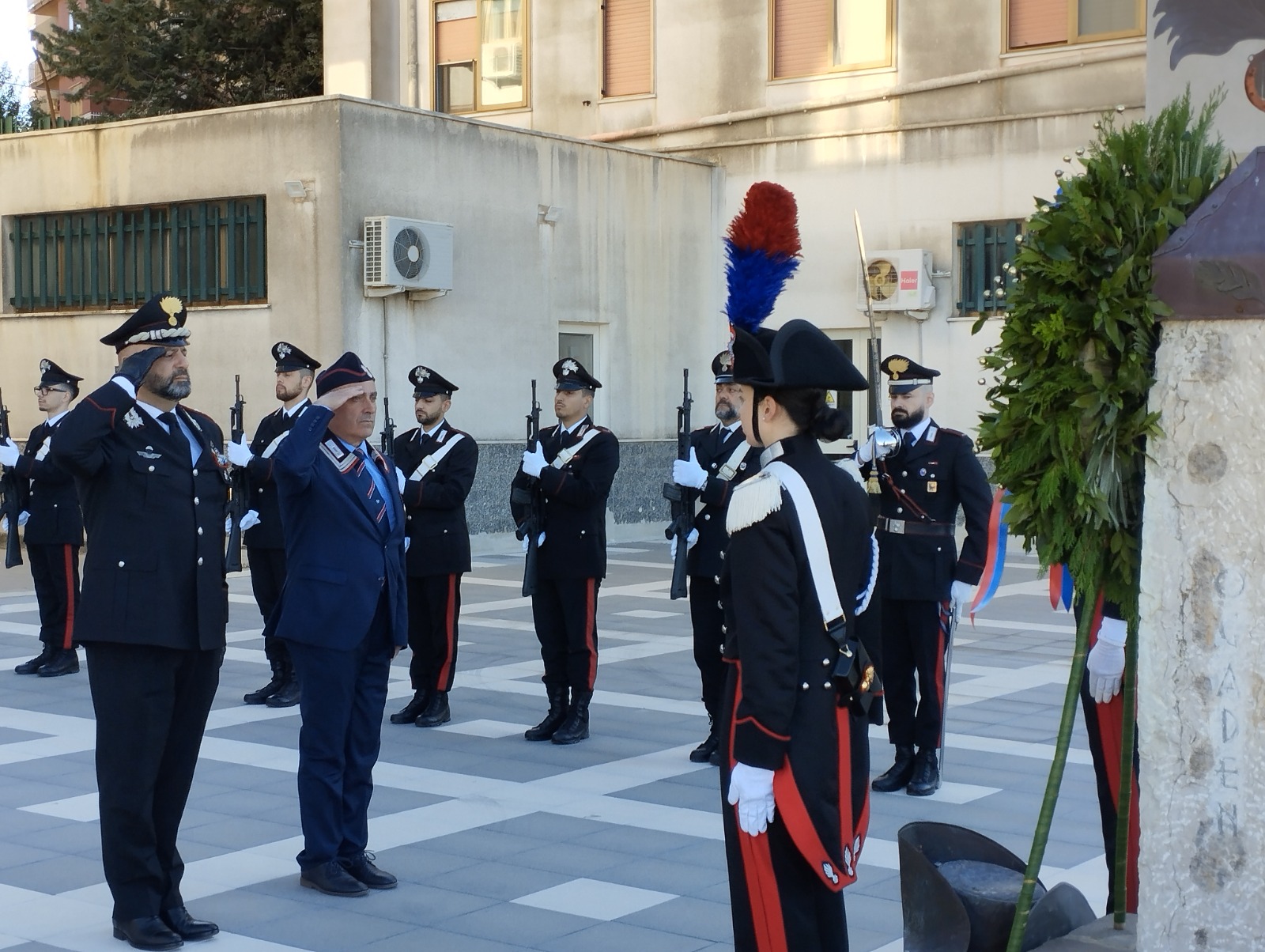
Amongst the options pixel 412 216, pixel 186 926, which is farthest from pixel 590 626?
pixel 412 216

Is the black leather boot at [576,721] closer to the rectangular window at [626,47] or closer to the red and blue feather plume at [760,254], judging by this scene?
the red and blue feather plume at [760,254]

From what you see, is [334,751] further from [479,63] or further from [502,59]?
[479,63]

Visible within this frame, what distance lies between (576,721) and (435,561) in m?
1.24

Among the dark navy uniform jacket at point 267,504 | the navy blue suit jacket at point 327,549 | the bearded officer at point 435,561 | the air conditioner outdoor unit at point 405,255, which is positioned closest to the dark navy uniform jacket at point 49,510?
the dark navy uniform jacket at point 267,504

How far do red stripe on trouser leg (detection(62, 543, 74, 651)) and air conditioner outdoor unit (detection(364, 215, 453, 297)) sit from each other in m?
5.84

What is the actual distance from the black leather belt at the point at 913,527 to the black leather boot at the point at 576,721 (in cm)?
189

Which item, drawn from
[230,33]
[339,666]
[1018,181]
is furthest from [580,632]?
[230,33]

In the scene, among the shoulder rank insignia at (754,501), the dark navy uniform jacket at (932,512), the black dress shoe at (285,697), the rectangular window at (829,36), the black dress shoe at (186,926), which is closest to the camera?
the shoulder rank insignia at (754,501)

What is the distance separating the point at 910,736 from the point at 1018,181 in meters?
12.0

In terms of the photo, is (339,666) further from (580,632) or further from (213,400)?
(213,400)

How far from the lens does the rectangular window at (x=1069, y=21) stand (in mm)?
17812

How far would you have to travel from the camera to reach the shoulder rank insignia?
4082 millimetres

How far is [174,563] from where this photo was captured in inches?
212

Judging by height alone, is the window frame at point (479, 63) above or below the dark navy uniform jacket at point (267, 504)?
above
